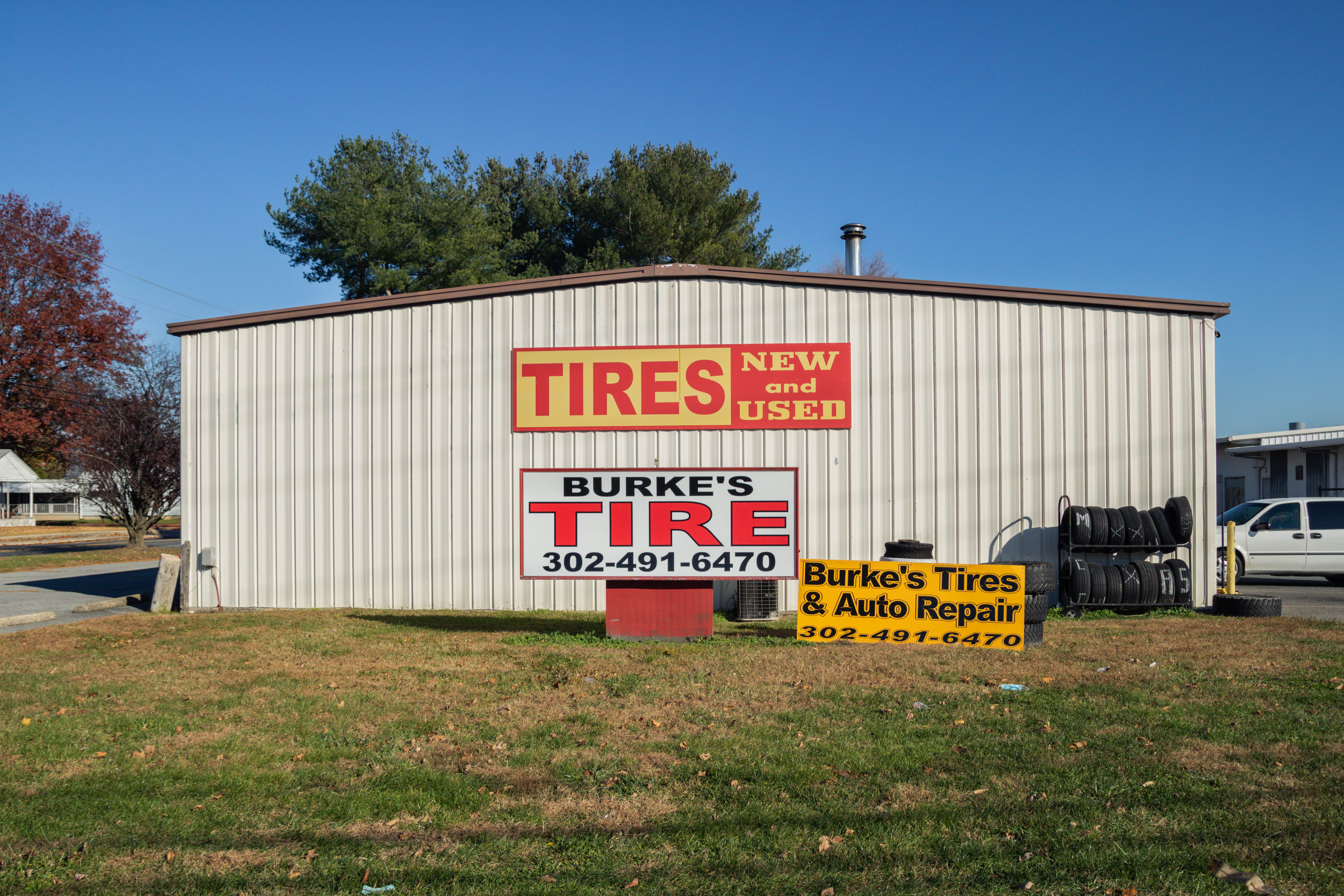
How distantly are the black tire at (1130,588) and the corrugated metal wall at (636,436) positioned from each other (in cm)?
110

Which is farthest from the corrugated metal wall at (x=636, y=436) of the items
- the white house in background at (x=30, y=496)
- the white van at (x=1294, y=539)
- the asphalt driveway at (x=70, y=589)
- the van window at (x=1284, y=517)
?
the white house in background at (x=30, y=496)

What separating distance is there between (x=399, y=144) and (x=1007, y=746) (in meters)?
44.0

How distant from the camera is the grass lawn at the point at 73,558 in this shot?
24672 millimetres

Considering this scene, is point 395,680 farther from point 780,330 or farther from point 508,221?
point 508,221

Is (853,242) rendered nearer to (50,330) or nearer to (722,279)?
(722,279)

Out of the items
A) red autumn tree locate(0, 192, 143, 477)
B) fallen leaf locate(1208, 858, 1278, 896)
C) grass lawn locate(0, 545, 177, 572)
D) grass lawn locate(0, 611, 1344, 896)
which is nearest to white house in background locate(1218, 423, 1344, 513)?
grass lawn locate(0, 611, 1344, 896)

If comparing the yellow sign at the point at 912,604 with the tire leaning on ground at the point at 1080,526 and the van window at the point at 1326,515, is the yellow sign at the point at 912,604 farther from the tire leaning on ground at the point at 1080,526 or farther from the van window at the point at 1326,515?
the van window at the point at 1326,515

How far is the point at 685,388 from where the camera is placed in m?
14.3

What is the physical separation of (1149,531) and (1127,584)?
0.93 metres

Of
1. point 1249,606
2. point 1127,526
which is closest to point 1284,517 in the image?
point 1249,606

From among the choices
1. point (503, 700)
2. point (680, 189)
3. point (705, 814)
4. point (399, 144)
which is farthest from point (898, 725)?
point (399, 144)

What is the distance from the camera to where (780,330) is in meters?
14.4

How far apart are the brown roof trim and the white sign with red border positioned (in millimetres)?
4072

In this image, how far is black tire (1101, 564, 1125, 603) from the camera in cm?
1341
